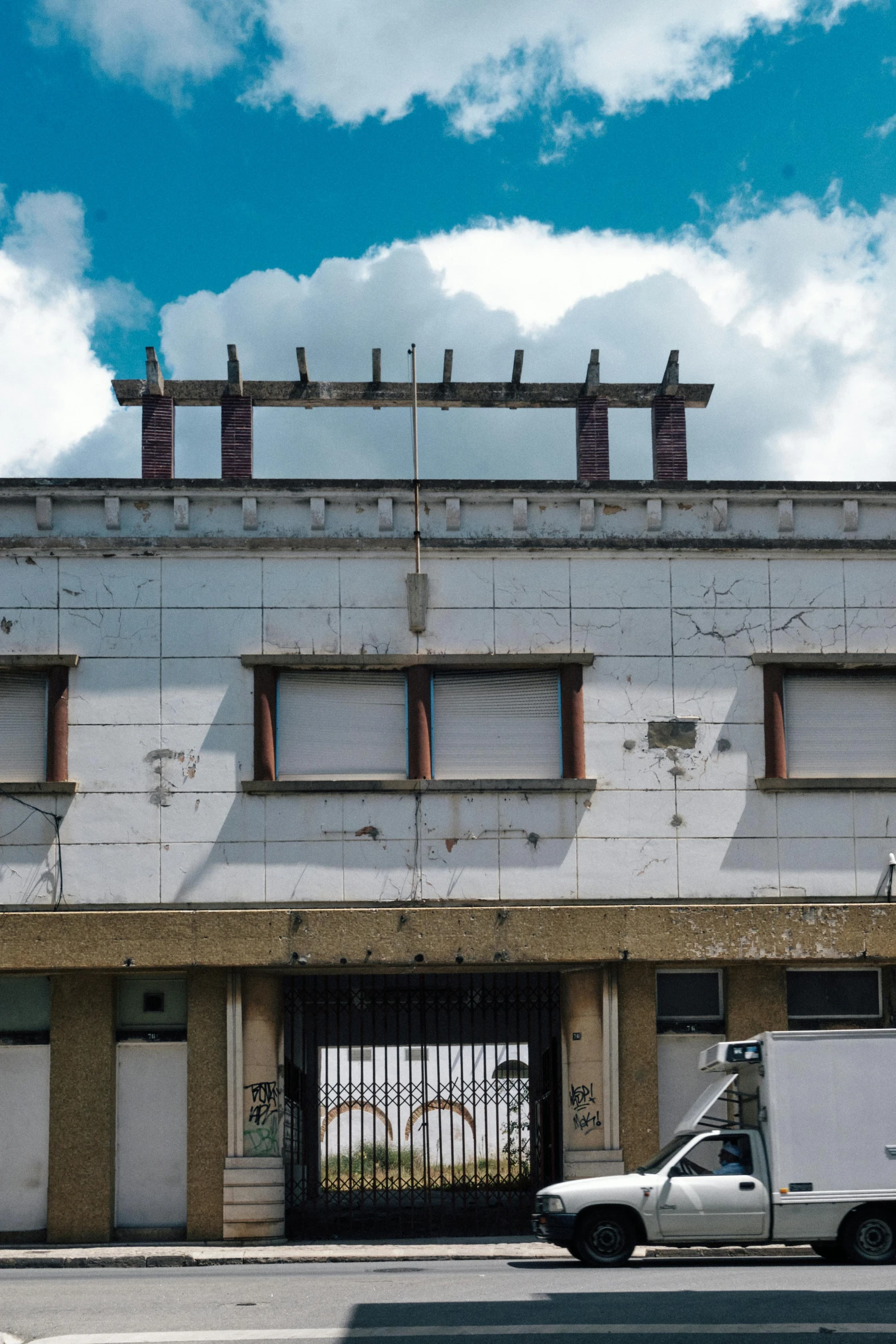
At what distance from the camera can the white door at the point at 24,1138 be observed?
17.8 m

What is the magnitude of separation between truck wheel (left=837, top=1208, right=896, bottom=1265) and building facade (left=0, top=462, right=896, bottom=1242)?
355 centimetres

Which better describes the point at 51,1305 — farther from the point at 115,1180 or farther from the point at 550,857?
the point at 550,857

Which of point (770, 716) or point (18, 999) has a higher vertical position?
point (770, 716)

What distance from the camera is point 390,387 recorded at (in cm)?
2034

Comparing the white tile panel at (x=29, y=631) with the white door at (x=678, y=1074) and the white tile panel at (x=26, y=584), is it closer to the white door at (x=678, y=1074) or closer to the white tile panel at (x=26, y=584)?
the white tile panel at (x=26, y=584)

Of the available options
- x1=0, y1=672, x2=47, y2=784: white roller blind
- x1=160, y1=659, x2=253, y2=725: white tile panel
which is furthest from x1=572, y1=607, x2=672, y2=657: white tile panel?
x1=0, y1=672, x2=47, y2=784: white roller blind

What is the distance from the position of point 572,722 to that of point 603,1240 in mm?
6195

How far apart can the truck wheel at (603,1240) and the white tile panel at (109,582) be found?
29.0 ft

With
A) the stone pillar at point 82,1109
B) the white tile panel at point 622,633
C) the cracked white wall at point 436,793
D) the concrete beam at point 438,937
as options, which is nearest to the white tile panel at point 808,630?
the cracked white wall at point 436,793

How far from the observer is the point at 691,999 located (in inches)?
736

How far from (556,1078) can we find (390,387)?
30.3ft

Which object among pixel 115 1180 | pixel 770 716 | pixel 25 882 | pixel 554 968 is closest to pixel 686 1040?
pixel 554 968

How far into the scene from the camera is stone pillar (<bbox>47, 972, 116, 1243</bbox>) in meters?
17.6

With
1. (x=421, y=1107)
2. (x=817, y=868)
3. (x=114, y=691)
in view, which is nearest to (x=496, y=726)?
(x=817, y=868)
